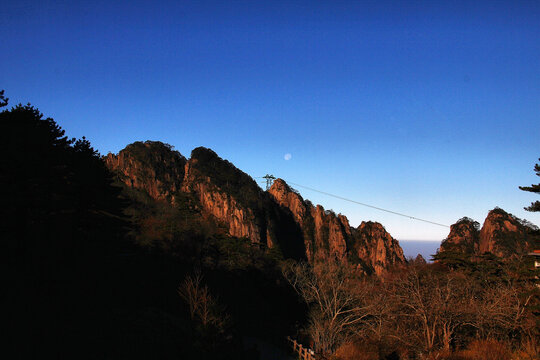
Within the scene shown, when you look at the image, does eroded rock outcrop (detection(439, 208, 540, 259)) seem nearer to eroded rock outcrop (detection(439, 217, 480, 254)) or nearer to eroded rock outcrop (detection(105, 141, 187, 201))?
eroded rock outcrop (detection(439, 217, 480, 254))

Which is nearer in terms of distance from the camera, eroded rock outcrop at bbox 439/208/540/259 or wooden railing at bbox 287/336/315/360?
wooden railing at bbox 287/336/315/360

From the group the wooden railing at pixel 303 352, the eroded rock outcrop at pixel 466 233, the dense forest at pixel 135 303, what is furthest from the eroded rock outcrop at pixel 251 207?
the wooden railing at pixel 303 352

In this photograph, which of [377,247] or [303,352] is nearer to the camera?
[303,352]

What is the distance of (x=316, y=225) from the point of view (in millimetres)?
136875

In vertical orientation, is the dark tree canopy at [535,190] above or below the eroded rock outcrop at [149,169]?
below

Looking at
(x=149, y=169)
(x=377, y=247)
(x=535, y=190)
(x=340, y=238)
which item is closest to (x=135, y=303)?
(x=535, y=190)

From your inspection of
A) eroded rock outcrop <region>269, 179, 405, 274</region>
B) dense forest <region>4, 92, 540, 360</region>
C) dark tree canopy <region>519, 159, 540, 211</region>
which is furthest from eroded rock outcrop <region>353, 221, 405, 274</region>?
dark tree canopy <region>519, 159, 540, 211</region>

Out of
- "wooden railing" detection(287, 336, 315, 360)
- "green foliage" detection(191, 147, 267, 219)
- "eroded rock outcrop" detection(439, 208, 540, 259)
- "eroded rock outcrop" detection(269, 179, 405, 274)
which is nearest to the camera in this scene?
"wooden railing" detection(287, 336, 315, 360)

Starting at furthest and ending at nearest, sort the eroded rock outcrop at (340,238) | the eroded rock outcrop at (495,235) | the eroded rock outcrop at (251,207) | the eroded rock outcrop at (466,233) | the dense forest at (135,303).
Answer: the eroded rock outcrop at (340,238), the eroded rock outcrop at (251,207), the eroded rock outcrop at (466,233), the eroded rock outcrop at (495,235), the dense forest at (135,303)

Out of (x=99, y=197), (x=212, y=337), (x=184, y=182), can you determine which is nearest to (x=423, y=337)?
(x=212, y=337)

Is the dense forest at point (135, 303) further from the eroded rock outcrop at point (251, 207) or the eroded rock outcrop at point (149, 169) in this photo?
the eroded rock outcrop at point (149, 169)

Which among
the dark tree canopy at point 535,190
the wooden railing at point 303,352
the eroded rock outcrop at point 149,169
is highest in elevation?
the eroded rock outcrop at point 149,169

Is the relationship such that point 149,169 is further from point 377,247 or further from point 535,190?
point 535,190

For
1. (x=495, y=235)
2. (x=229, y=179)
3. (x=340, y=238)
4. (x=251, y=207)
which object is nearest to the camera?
(x=495, y=235)
